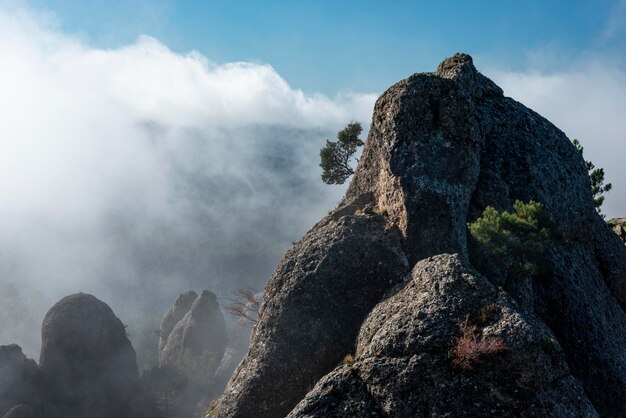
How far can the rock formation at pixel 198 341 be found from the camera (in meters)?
126

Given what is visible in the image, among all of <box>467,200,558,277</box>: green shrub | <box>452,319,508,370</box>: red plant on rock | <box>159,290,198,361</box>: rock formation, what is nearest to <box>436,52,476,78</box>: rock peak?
<box>467,200,558,277</box>: green shrub

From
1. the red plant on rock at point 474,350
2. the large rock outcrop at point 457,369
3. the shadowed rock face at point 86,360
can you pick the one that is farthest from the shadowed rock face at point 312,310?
the shadowed rock face at point 86,360

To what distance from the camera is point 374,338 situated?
80.8 feet

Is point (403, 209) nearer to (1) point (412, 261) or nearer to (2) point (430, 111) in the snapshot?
(1) point (412, 261)

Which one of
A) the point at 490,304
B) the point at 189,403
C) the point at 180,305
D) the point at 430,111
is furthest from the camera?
the point at 180,305

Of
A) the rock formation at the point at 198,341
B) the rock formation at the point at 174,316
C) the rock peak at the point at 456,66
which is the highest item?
the rock formation at the point at 174,316

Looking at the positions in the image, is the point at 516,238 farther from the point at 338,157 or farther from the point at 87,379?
the point at 87,379

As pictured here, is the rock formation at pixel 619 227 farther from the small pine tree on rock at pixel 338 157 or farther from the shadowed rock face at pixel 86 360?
the shadowed rock face at pixel 86 360

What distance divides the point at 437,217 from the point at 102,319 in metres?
89.6

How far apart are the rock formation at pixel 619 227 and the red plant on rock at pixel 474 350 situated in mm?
32863

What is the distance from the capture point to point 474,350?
22.1 metres

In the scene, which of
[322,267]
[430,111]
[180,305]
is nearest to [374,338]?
[322,267]

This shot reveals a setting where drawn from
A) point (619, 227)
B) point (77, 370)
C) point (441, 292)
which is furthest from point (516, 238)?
point (77, 370)

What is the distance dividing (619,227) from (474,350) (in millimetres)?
36090
